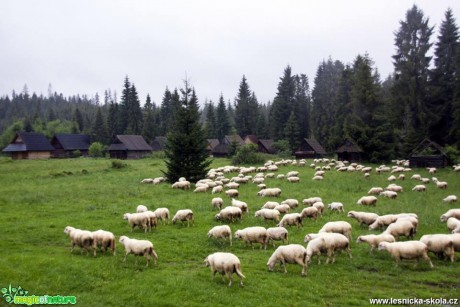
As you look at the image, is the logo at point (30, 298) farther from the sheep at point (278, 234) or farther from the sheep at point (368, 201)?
the sheep at point (368, 201)

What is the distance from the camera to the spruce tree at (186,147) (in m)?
38.5

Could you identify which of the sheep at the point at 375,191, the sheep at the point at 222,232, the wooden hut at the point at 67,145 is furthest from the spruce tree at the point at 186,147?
the wooden hut at the point at 67,145

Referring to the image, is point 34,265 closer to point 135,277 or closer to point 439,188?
point 135,277

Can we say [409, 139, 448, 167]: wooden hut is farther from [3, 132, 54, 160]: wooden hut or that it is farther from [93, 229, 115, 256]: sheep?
[3, 132, 54, 160]: wooden hut

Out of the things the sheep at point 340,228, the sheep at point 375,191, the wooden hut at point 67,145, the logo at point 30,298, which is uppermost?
the wooden hut at point 67,145


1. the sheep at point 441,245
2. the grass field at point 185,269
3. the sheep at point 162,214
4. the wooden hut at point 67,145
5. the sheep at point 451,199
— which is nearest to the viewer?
the grass field at point 185,269

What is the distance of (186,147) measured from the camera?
38.7 m

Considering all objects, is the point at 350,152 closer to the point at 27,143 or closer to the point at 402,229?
the point at 402,229

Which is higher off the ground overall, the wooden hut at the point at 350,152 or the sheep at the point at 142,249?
the wooden hut at the point at 350,152

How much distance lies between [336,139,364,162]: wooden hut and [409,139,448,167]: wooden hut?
35.3 feet

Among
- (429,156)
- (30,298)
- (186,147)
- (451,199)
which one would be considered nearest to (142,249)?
(30,298)

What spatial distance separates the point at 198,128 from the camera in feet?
129

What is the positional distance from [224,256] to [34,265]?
7.00 m

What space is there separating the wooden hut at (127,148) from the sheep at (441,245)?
77473 millimetres
